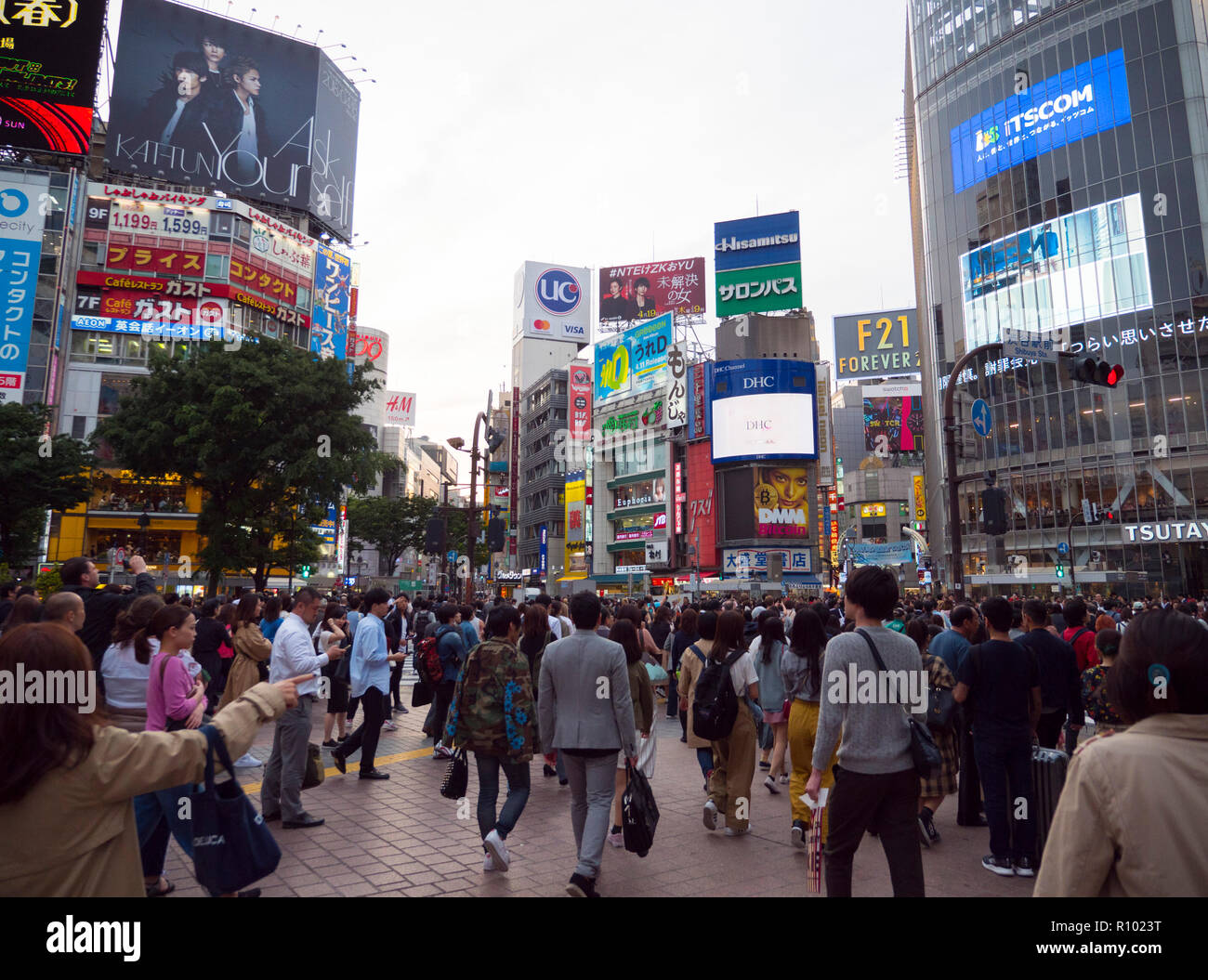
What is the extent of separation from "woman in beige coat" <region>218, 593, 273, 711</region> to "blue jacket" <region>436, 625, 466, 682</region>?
2.26 m

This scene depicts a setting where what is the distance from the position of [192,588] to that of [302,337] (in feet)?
63.7

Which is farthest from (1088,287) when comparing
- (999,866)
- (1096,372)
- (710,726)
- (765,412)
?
(710,726)

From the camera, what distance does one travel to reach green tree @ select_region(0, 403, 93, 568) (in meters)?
27.6

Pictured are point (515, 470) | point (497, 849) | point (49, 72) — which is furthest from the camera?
point (515, 470)

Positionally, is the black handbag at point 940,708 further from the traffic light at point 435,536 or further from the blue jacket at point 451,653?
the traffic light at point 435,536

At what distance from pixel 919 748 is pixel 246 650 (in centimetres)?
660

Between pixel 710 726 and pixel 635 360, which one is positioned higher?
pixel 635 360

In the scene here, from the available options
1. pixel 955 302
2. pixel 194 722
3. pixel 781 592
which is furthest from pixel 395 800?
pixel 955 302

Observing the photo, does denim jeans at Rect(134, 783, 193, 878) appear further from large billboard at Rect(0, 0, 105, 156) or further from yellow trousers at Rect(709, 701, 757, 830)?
large billboard at Rect(0, 0, 105, 156)

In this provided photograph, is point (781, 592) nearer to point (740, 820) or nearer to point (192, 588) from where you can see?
point (192, 588)

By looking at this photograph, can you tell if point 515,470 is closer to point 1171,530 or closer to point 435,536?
point 1171,530

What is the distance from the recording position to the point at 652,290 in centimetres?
7419

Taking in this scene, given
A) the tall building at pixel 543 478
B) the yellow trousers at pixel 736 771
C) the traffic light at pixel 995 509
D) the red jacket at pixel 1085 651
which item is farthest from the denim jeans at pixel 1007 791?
the tall building at pixel 543 478

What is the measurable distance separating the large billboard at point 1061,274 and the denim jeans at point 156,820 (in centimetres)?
5378
